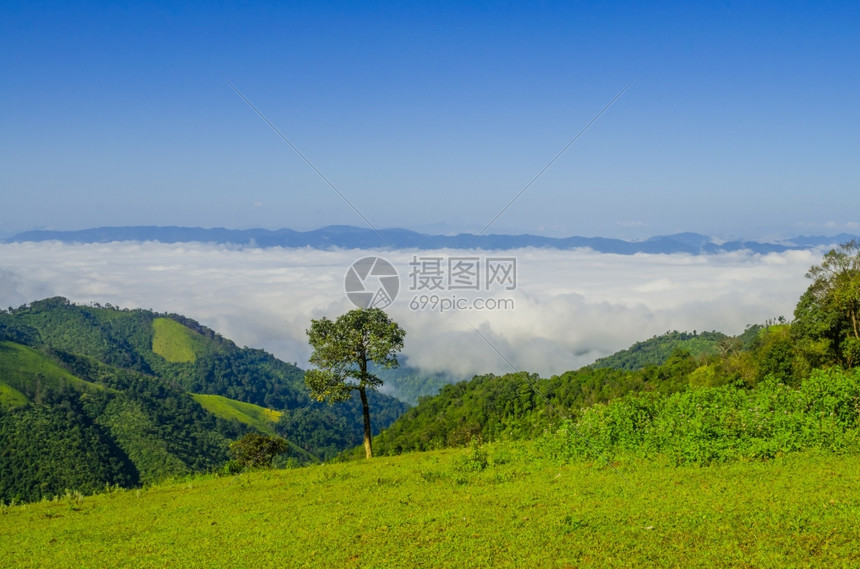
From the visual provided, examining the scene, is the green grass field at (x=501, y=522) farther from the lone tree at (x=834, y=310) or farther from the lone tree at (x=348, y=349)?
the lone tree at (x=834, y=310)

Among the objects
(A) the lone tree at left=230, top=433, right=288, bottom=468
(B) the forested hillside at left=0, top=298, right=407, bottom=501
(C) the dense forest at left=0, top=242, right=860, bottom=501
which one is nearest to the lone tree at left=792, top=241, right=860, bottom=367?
(C) the dense forest at left=0, top=242, right=860, bottom=501

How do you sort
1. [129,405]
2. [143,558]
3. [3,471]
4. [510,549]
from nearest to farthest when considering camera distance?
[510,549] → [143,558] → [3,471] → [129,405]

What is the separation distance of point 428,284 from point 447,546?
1834cm

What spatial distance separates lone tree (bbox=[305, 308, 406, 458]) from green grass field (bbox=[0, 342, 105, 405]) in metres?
160

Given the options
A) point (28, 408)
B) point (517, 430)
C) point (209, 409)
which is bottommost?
point (209, 409)

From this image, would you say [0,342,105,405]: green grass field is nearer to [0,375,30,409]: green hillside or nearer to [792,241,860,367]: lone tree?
[0,375,30,409]: green hillside

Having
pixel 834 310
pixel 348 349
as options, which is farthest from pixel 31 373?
pixel 834 310

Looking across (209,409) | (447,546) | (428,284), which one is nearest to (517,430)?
(428,284)

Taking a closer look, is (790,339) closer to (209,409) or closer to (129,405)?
(129,405)

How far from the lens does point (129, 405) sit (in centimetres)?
17250

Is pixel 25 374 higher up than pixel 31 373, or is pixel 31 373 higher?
pixel 25 374

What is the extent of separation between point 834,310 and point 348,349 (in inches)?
1408

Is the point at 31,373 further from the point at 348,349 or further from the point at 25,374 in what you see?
the point at 348,349

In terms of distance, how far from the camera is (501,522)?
11.9 m
